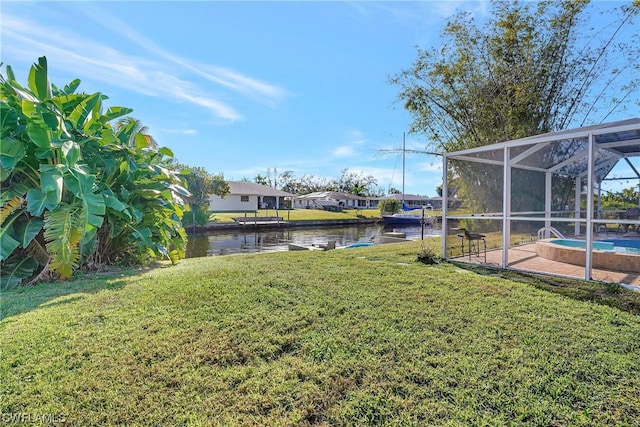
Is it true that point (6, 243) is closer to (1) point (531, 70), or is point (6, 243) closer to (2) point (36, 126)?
(2) point (36, 126)

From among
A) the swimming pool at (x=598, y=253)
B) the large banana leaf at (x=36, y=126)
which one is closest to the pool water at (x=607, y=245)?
the swimming pool at (x=598, y=253)

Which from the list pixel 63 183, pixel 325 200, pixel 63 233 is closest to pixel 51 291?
pixel 63 233

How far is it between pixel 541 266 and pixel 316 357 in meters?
5.54

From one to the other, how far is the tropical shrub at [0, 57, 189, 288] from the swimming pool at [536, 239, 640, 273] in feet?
26.3

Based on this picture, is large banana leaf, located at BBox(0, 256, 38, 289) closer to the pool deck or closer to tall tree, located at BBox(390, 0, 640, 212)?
the pool deck

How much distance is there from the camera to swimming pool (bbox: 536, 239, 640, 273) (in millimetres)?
5562

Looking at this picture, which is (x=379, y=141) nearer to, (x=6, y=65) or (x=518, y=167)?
(x=518, y=167)

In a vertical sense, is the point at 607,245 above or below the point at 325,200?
below

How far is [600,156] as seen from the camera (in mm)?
7684

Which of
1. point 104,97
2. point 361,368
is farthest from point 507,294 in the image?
point 104,97

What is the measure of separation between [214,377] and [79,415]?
832 mm

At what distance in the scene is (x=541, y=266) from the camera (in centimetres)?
624

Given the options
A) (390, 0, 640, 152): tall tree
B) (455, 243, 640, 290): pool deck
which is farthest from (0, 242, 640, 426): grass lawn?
(390, 0, 640, 152): tall tree

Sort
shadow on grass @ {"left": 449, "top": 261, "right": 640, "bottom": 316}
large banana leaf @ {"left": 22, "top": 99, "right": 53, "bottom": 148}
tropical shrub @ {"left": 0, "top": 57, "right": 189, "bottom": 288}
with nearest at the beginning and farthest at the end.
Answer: shadow on grass @ {"left": 449, "top": 261, "right": 640, "bottom": 316}, large banana leaf @ {"left": 22, "top": 99, "right": 53, "bottom": 148}, tropical shrub @ {"left": 0, "top": 57, "right": 189, "bottom": 288}
